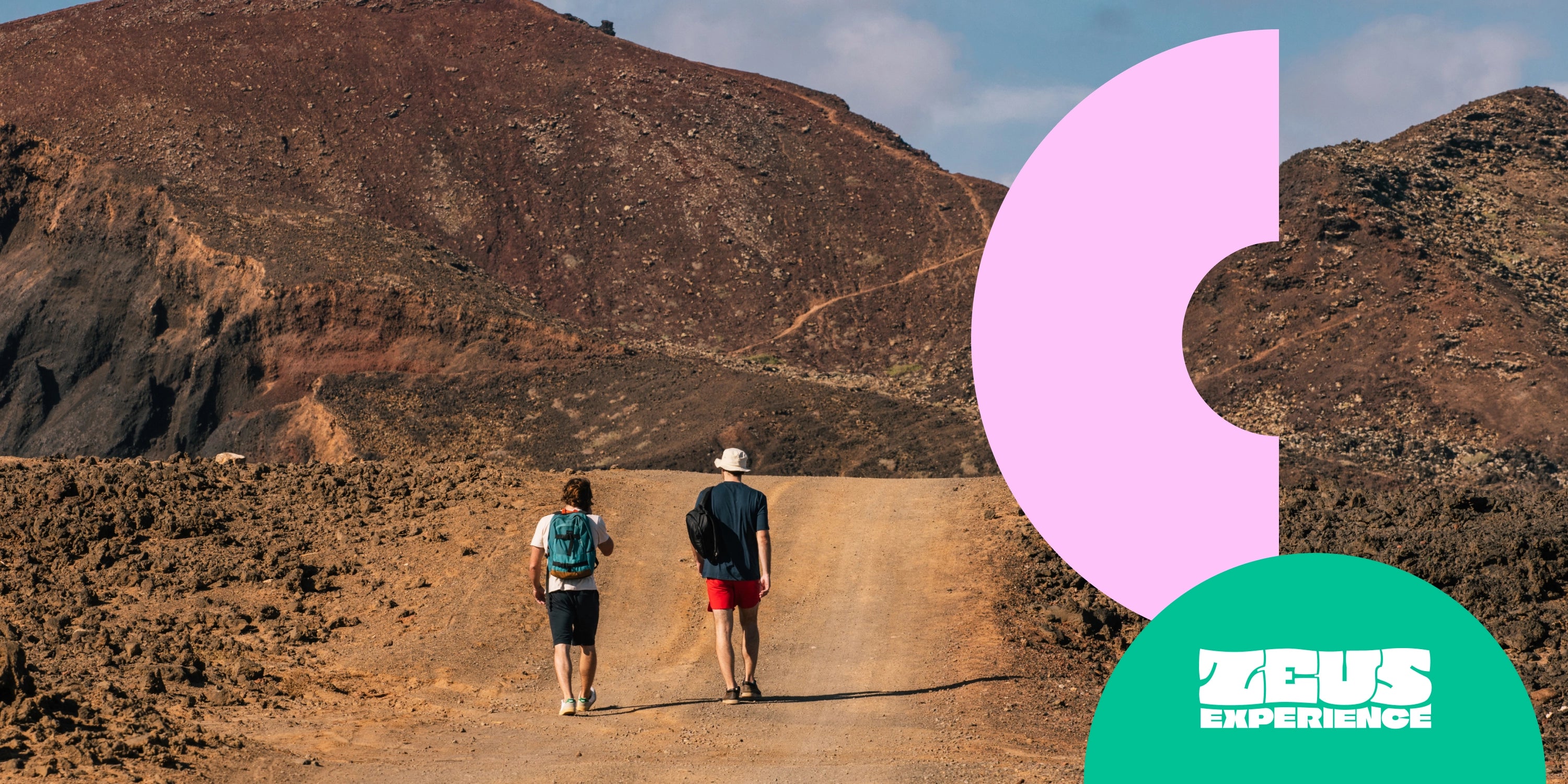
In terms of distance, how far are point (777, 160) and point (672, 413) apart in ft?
76.2

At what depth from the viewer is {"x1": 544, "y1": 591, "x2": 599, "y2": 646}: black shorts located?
8680 millimetres

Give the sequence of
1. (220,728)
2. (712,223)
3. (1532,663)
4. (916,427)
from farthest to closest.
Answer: (712,223) < (916,427) < (1532,663) < (220,728)

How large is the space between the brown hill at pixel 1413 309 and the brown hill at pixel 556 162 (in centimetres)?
874

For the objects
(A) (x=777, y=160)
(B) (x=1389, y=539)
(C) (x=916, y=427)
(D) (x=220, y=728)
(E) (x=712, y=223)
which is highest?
(A) (x=777, y=160)

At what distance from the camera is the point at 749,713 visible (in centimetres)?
884

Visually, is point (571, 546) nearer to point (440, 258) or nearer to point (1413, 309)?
point (1413, 309)

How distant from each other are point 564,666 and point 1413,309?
30.2 metres

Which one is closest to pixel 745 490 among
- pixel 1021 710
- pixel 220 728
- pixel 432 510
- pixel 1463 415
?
pixel 1021 710

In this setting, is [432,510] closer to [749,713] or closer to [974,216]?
[749,713]

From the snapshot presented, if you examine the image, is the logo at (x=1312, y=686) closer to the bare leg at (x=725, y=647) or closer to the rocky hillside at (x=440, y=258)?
the bare leg at (x=725, y=647)

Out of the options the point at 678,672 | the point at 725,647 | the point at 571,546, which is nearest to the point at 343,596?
the point at 678,672

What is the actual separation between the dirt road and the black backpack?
42.7 inches

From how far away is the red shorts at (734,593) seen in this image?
8.80 metres

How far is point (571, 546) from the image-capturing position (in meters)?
8.63
